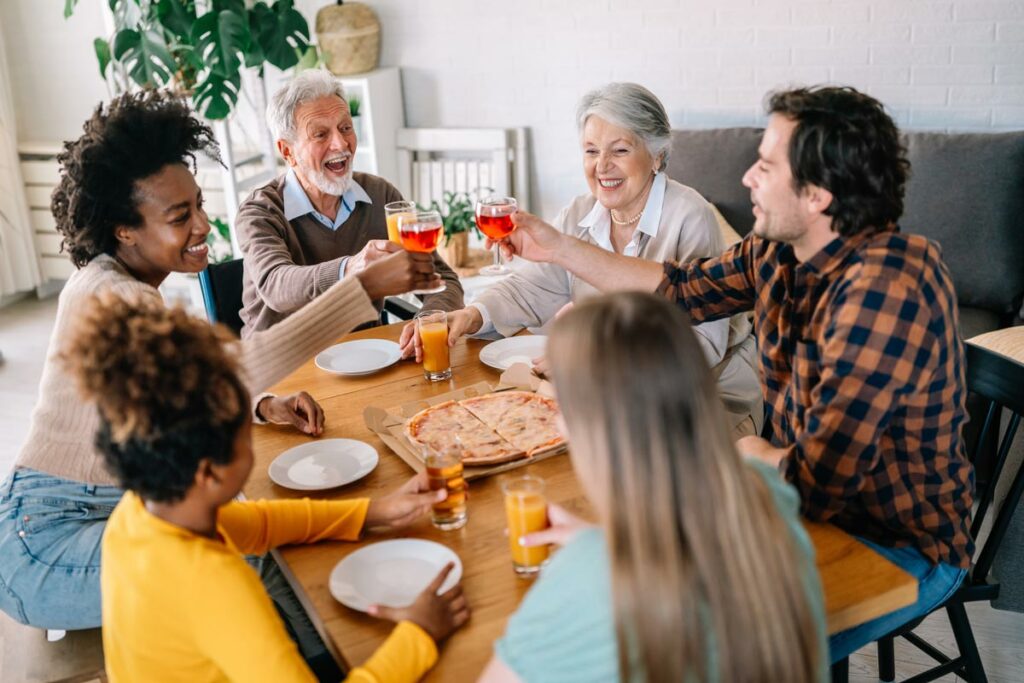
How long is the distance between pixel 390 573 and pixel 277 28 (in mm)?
3435

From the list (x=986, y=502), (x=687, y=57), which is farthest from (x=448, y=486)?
(x=687, y=57)

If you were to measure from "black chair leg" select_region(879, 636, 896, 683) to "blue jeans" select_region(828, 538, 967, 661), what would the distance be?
632mm

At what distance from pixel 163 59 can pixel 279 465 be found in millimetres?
3001

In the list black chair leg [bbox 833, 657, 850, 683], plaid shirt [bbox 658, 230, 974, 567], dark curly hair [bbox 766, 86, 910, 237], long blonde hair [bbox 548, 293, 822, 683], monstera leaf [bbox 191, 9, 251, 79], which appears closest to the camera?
long blonde hair [bbox 548, 293, 822, 683]

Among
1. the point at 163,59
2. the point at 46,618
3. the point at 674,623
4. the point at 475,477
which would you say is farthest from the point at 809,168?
the point at 163,59

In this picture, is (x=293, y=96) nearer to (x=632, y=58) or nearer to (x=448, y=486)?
(x=448, y=486)

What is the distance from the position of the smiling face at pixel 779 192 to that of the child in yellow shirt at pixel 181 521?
0.83m

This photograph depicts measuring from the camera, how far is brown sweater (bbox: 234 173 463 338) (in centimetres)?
256

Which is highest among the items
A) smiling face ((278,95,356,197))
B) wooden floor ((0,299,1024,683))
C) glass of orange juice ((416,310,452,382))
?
smiling face ((278,95,356,197))

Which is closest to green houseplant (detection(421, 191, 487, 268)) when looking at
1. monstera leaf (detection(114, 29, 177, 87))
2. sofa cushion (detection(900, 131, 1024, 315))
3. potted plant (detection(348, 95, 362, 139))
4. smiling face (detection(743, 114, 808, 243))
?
potted plant (detection(348, 95, 362, 139))

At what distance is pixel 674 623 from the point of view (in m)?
1.01

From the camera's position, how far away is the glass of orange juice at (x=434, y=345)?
2.11 metres

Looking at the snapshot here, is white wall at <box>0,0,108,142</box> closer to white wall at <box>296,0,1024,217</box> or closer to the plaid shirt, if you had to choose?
white wall at <box>296,0,1024,217</box>

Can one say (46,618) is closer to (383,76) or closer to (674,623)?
(674,623)
